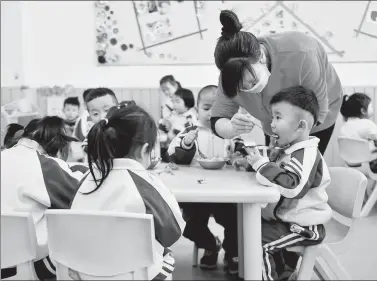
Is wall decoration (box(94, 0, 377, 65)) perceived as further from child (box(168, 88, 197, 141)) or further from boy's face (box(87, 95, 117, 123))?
boy's face (box(87, 95, 117, 123))

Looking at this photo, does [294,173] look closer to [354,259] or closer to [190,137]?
[354,259]

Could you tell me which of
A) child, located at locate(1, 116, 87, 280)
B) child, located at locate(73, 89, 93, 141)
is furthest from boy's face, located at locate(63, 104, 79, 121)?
child, located at locate(1, 116, 87, 280)

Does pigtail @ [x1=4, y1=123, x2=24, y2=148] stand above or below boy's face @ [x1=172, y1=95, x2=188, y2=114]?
below

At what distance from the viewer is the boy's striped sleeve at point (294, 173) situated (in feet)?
2.35

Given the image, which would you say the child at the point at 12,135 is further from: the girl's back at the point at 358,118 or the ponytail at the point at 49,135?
the girl's back at the point at 358,118

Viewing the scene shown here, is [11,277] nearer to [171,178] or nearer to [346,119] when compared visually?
[171,178]

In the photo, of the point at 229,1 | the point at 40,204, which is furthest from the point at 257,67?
the point at 229,1

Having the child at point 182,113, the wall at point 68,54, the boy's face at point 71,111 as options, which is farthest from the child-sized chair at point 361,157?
the wall at point 68,54

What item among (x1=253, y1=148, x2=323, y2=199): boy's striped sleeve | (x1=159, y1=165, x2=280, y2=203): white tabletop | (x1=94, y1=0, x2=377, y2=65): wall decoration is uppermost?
(x1=94, y1=0, x2=377, y2=65): wall decoration

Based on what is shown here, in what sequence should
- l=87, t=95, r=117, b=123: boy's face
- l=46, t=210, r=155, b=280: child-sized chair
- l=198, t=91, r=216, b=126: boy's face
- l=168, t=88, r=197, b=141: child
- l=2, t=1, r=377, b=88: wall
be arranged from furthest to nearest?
l=2, t=1, r=377, b=88: wall, l=168, t=88, r=197, b=141: child, l=87, t=95, r=117, b=123: boy's face, l=198, t=91, r=216, b=126: boy's face, l=46, t=210, r=155, b=280: child-sized chair

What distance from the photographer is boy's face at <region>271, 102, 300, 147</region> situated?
0.68 m

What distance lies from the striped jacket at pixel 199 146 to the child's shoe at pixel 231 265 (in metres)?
0.24

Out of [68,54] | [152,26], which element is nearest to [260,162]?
[152,26]

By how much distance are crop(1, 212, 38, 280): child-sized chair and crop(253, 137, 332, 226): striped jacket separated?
0.34m
